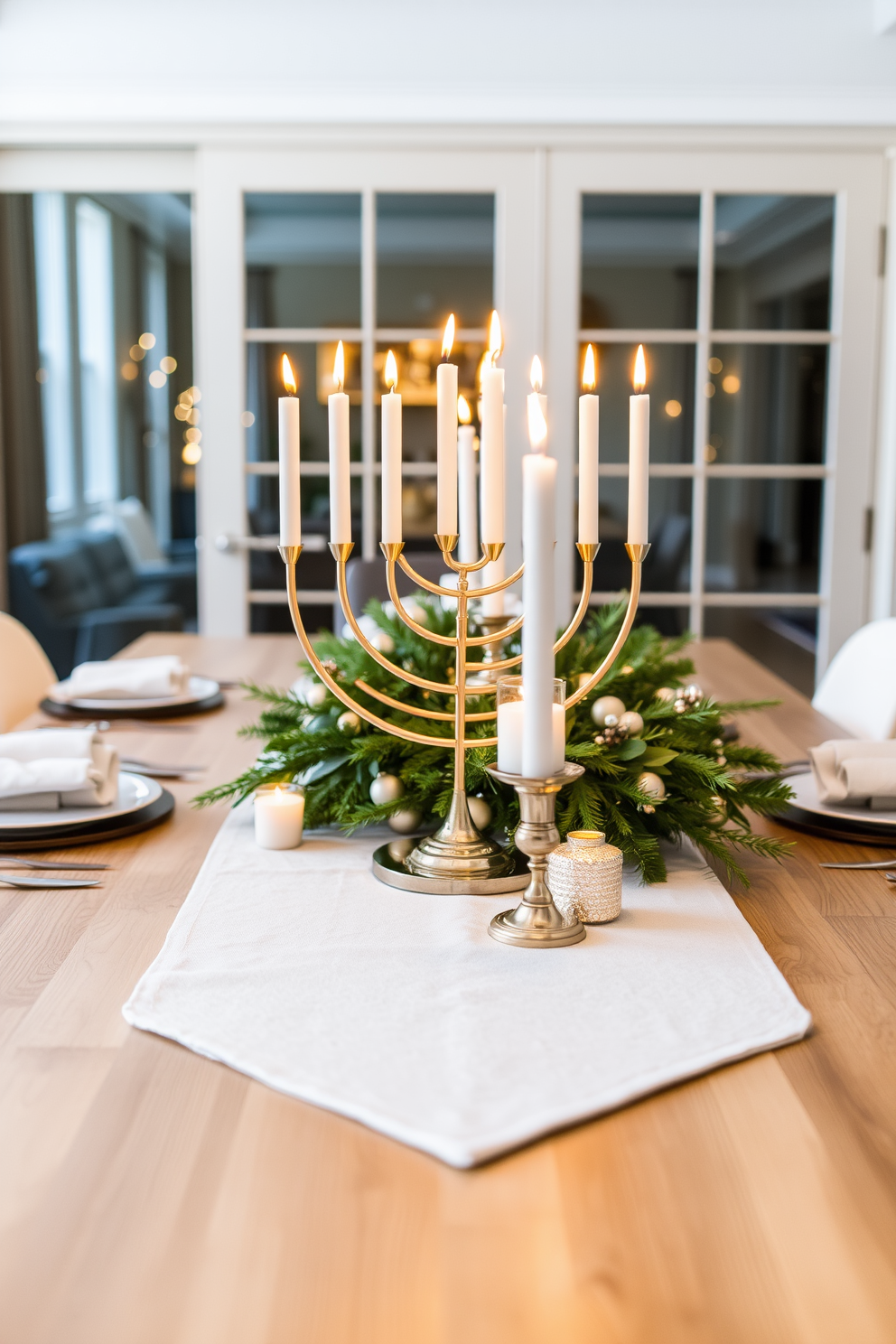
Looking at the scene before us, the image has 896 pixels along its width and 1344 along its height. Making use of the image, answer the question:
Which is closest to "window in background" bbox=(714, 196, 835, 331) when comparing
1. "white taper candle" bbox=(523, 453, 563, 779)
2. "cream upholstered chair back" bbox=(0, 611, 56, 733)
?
"cream upholstered chair back" bbox=(0, 611, 56, 733)

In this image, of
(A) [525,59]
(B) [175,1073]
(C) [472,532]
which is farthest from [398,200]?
(B) [175,1073]

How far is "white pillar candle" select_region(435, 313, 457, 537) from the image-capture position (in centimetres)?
106

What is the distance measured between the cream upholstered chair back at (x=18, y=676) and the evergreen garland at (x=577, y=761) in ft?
2.88

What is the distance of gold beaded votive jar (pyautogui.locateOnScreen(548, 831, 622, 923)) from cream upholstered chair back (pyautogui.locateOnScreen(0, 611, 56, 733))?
4.24 feet

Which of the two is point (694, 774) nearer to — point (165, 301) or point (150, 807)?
point (150, 807)

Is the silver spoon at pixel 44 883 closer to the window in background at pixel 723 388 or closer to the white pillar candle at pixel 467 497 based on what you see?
the white pillar candle at pixel 467 497

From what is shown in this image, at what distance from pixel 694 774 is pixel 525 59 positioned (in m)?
3.02

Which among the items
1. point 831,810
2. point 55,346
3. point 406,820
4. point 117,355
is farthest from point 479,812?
point 117,355

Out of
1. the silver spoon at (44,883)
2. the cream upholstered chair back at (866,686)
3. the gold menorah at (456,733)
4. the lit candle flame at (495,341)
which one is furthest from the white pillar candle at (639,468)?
the cream upholstered chair back at (866,686)

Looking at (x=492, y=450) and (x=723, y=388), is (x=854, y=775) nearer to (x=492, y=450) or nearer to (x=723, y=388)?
(x=492, y=450)

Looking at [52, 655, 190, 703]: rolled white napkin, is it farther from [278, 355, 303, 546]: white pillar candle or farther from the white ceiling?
the white ceiling

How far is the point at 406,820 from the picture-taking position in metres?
1.23

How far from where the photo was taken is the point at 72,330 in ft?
22.1

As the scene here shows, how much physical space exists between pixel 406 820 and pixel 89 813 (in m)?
0.34
